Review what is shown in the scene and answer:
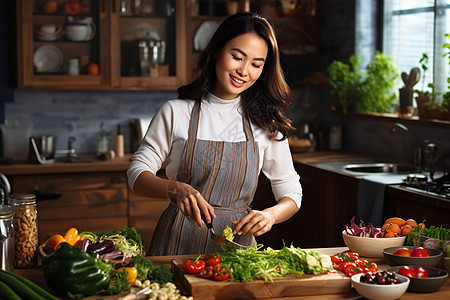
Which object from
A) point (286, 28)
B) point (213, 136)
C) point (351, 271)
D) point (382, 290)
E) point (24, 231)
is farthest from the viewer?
point (286, 28)

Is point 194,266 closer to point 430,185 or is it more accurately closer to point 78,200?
point 430,185

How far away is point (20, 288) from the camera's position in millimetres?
1938

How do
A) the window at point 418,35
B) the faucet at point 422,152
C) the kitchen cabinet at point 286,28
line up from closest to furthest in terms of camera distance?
the faucet at point 422,152
the window at point 418,35
the kitchen cabinet at point 286,28

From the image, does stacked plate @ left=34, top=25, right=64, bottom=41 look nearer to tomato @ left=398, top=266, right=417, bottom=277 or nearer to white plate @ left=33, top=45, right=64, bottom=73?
white plate @ left=33, top=45, right=64, bottom=73

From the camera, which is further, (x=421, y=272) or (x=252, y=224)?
(x=252, y=224)

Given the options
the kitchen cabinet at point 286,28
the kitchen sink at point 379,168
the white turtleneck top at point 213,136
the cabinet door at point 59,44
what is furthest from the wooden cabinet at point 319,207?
the cabinet door at point 59,44

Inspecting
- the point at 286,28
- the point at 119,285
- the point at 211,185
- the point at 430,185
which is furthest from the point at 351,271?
the point at 286,28

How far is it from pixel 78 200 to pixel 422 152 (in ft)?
8.24

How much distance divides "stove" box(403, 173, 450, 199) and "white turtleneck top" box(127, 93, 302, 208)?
1173 millimetres

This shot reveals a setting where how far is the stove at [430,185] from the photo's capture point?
12.3ft

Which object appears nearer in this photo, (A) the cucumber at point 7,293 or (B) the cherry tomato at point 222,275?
(A) the cucumber at point 7,293

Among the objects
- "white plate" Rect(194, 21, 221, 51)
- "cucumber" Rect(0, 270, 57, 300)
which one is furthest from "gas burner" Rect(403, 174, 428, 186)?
"cucumber" Rect(0, 270, 57, 300)

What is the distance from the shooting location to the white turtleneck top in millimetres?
2856

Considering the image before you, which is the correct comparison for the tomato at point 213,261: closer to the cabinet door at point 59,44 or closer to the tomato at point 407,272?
the tomato at point 407,272
